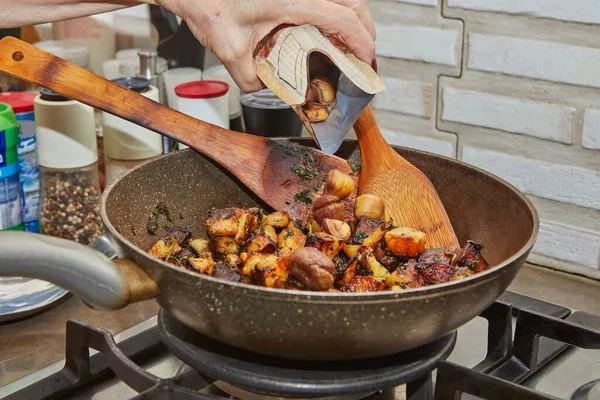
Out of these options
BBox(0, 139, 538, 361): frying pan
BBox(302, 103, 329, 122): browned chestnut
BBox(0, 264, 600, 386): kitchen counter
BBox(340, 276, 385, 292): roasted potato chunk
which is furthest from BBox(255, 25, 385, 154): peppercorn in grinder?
BBox(0, 264, 600, 386): kitchen counter

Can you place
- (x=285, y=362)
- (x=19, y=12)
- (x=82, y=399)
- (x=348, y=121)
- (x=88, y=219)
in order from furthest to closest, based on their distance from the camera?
1. (x=88, y=219)
2. (x=19, y=12)
3. (x=348, y=121)
4. (x=82, y=399)
5. (x=285, y=362)

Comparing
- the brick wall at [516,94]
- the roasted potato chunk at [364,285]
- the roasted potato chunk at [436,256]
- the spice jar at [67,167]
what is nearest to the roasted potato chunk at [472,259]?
the roasted potato chunk at [436,256]

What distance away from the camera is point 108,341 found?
3.16 ft

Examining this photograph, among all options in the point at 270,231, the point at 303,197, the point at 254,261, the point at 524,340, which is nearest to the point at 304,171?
the point at 303,197

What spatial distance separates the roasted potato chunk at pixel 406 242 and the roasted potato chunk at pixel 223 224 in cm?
22

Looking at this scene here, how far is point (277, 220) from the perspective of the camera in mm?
1156

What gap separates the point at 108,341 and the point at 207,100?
0.85m

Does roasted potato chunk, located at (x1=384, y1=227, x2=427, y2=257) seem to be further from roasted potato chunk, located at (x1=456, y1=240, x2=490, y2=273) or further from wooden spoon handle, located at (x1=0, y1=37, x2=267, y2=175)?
wooden spoon handle, located at (x1=0, y1=37, x2=267, y2=175)

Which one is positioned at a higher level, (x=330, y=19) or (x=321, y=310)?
(x=330, y=19)

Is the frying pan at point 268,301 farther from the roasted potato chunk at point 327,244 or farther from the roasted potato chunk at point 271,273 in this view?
the roasted potato chunk at point 327,244

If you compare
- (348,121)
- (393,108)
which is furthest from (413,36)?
(348,121)

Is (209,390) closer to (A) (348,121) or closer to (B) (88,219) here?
(A) (348,121)

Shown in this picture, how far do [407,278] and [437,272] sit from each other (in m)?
0.04

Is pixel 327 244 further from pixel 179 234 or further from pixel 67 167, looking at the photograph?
pixel 67 167
